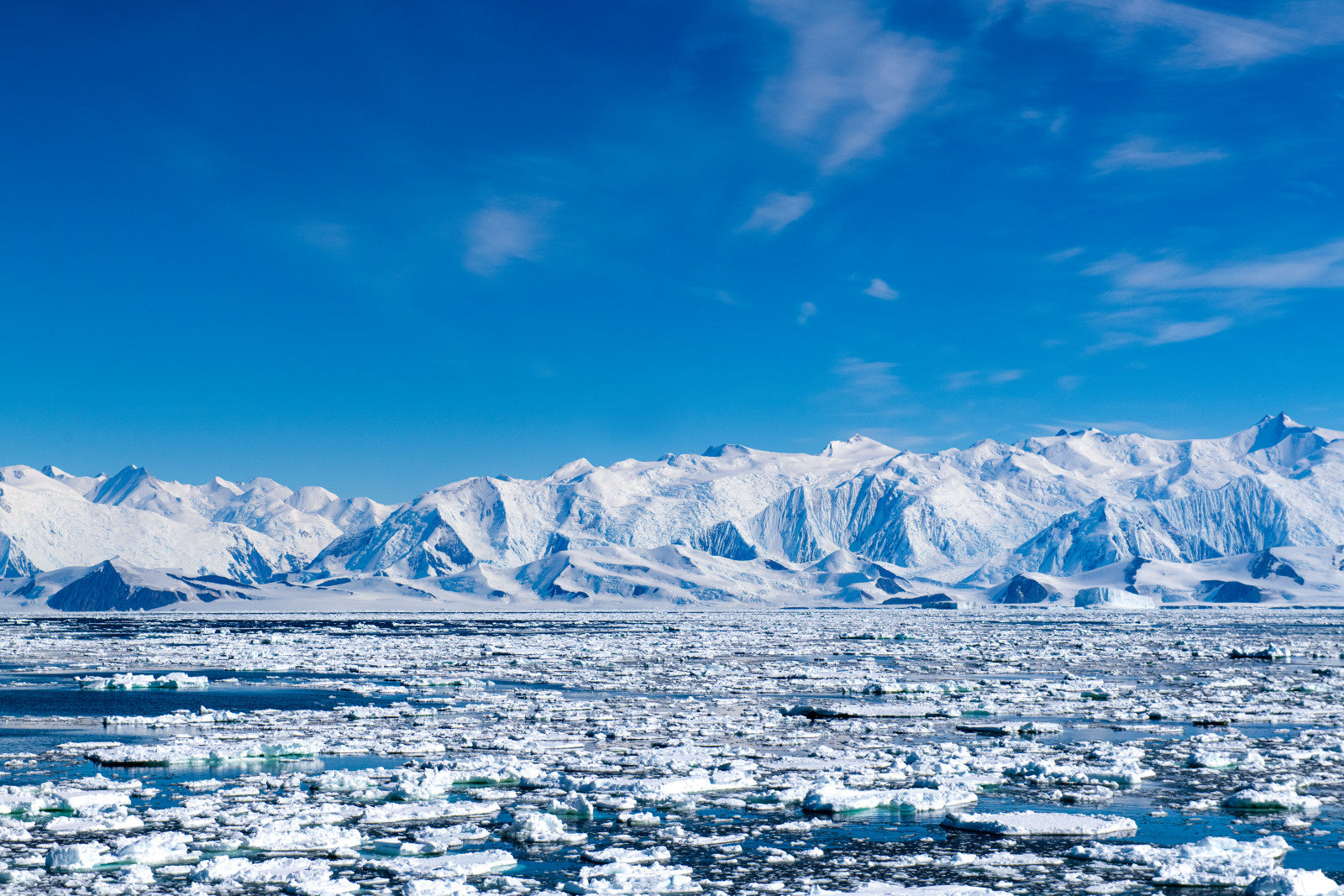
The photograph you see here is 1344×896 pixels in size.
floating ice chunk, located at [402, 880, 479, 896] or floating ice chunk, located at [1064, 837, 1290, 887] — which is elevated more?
floating ice chunk, located at [1064, 837, 1290, 887]

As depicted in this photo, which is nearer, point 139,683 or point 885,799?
point 885,799

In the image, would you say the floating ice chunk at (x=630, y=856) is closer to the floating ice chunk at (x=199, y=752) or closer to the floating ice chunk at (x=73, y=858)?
the floating ice chunk at (x=73, y=858)

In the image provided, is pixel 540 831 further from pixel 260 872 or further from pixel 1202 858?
pixel 1202 858

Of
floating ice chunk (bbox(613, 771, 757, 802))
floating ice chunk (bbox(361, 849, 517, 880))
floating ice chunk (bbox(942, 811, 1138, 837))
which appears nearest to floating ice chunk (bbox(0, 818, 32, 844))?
floating ice chunk (bbox(361, 849, 517, 880))

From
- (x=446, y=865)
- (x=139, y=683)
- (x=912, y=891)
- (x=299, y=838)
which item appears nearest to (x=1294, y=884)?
(x=912, y=891)

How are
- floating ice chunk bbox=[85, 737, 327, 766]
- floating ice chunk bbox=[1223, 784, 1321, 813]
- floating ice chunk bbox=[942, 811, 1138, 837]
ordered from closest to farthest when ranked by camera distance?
floating ice chunk bbox=[942, 811, 1138, 837]
floating ice chunk bbox=[1223, 784, 1321, 813]
floating ice chunk bbox=[85, 737, 327, 766]

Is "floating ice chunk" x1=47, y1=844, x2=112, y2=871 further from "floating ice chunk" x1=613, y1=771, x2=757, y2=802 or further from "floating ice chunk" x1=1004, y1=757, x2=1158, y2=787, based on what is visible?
"floating ice chunk" x1=1004, y1=757, x2=1158, y2=787

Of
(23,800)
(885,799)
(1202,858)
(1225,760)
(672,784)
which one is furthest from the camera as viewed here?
(1225,760)
